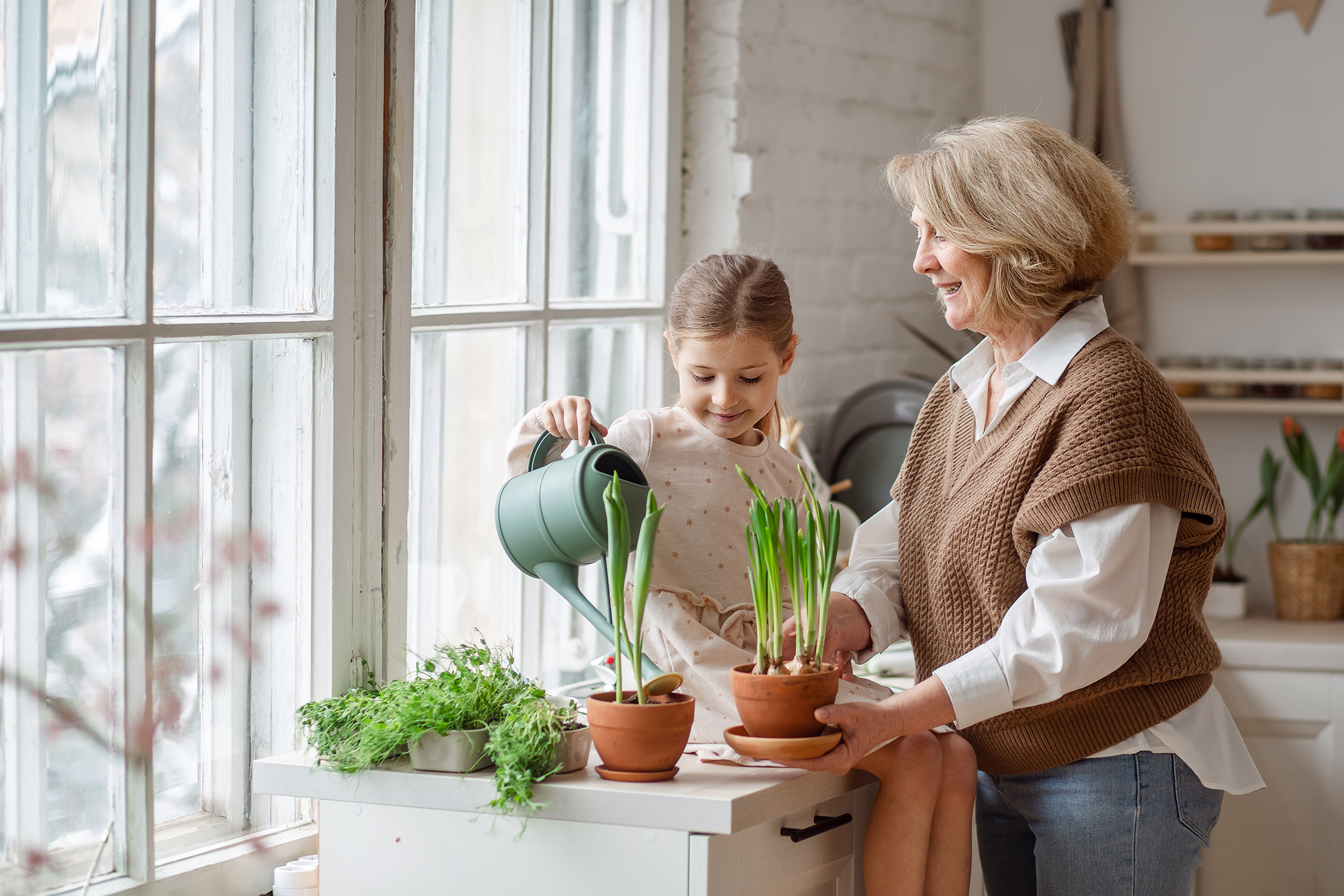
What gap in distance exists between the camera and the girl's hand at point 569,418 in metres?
1.62

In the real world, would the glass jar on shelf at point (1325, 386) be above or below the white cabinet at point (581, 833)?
above

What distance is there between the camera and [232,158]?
1.64 m

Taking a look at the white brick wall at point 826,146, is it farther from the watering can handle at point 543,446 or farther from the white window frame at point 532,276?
the watering can handle at point 543,446

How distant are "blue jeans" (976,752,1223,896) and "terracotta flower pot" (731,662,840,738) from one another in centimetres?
37

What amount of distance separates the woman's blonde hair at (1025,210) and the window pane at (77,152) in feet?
2.98

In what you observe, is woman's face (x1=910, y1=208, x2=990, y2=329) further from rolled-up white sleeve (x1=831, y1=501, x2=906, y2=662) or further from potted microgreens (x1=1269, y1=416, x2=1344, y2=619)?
potted microgreens (x1=1269, y1=416, x2=1344, y2=619)

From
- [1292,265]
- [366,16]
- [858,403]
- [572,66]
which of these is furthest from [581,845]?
[1292,265]

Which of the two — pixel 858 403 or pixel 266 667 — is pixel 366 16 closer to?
pixel 266 667

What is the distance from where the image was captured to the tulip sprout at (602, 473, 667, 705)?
133 centimetres

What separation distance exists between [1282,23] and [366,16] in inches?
88.7

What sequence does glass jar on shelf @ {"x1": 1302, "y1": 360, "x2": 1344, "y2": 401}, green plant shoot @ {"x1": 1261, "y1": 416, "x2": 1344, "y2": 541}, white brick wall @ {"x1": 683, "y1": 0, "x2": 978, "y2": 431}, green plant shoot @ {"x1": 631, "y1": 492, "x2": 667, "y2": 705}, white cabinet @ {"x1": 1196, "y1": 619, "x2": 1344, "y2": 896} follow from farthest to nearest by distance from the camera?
glass jar on shelf @ {"x1": 1302, "y1": 360, "x2": 1344, "y2": 401} < green plant shoot @ {"x1": 1261, "y1": 416, "x2": 1344, "y2": 541} < white cabinet @ {"x1": 1196, "y1": 619, "x2": 1344, "y2": 896} < white brick wall @ {"x1": 683, "y1": 0, "x2": 978, "y2": 431} < green plant shoot @ {"x1": 631, "y1": 492, "x2": 667, "y2": 705}

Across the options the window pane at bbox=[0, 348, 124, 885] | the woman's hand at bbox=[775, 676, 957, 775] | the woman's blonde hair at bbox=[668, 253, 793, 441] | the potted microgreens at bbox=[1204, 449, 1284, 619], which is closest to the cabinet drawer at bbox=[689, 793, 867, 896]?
the woman's hand at bbox=[775, 676, 957, 775]

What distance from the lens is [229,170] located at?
164 centimetres

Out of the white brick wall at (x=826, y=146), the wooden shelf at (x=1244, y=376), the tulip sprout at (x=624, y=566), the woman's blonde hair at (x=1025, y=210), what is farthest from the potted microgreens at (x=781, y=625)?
the wooden shelf at (x=1244, y=376)
